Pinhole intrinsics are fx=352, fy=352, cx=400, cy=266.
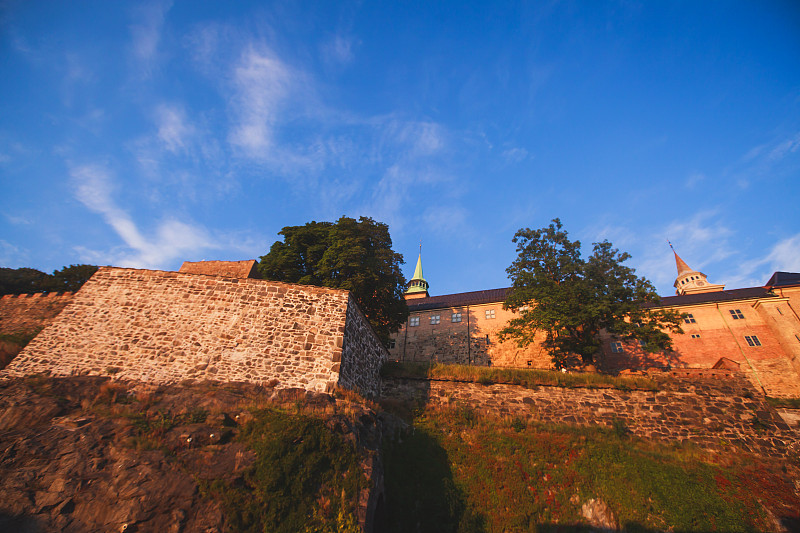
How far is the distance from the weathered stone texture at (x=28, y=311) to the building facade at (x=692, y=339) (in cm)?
2792

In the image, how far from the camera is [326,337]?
13812 mm

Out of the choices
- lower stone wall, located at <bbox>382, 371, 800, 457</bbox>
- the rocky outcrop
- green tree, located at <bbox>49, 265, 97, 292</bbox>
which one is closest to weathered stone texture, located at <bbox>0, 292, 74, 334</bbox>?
the rocky outcrop

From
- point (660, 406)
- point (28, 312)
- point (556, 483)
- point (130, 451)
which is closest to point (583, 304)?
point (660, 406)

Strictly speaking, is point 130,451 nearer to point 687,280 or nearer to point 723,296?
point 723,296

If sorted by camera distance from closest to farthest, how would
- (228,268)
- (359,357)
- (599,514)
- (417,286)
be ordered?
1. (599,514)
2. (359,357)
3. (228,268)
4. (417,286)

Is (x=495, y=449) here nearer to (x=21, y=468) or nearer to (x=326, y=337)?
(x=326, y=337)

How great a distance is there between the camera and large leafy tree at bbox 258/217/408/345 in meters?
22.9

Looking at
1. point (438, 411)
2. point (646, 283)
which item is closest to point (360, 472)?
point (438, 411)

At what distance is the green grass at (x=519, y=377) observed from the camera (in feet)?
54.5

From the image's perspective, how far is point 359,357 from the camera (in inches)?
608

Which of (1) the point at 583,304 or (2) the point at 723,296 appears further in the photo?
(2) the point at 723,296

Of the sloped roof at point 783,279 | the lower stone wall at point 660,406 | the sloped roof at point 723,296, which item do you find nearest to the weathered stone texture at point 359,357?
the lower stone wall at point 660,406

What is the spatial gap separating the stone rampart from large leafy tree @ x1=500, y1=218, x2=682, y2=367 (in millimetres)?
15430

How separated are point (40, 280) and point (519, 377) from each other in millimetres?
40379
